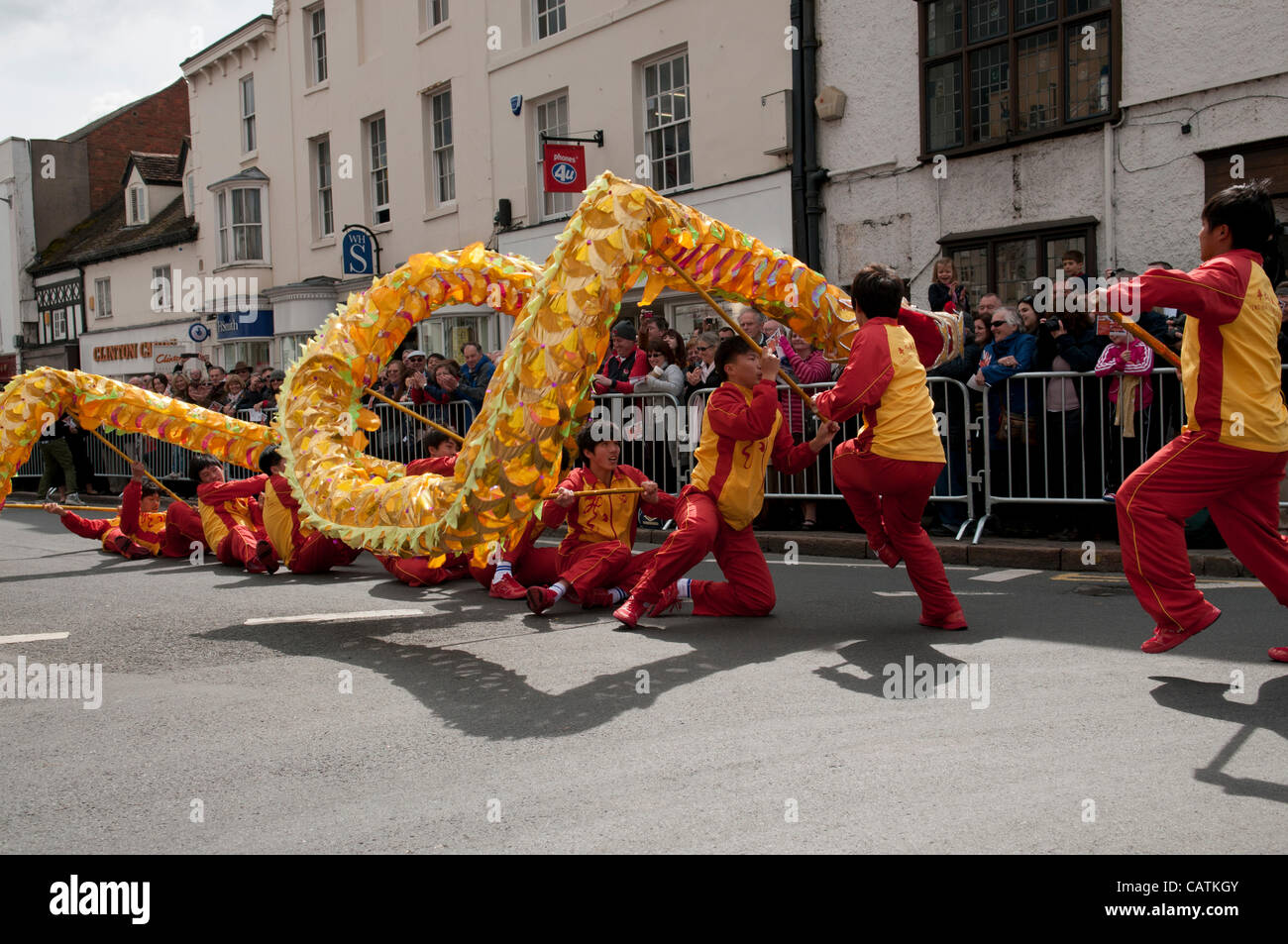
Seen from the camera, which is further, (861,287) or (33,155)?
(33,155)

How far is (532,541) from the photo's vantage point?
830cm

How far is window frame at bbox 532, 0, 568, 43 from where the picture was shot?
19562 millimetres

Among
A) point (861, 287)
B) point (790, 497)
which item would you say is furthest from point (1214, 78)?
point (861, 287)

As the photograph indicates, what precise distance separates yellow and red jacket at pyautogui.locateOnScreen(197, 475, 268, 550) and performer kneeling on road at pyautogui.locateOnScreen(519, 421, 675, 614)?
371cm

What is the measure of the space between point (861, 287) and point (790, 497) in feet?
15.9

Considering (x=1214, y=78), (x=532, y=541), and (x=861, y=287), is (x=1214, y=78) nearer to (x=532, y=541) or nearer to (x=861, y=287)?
(x=861, y=287)

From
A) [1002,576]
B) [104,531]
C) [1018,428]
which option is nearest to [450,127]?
[104,531]

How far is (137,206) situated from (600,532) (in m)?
32.9

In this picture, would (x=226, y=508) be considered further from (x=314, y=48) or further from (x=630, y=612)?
(x=314, y=48)

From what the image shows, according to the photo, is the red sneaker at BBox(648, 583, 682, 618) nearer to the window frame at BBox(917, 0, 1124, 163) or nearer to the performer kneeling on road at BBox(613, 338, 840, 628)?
the performer kneeling on road at BBox(613, 338, 840, 628)

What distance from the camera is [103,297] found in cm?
3472

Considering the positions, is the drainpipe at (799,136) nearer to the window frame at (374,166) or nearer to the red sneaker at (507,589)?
the red sneaker at (507,589)

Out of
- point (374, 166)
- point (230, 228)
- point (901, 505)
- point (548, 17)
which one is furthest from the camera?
point (230, 228)

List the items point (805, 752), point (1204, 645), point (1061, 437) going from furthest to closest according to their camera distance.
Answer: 1. point (1061, 437)
2. point (1204, 645)
3. point (805, 752)
